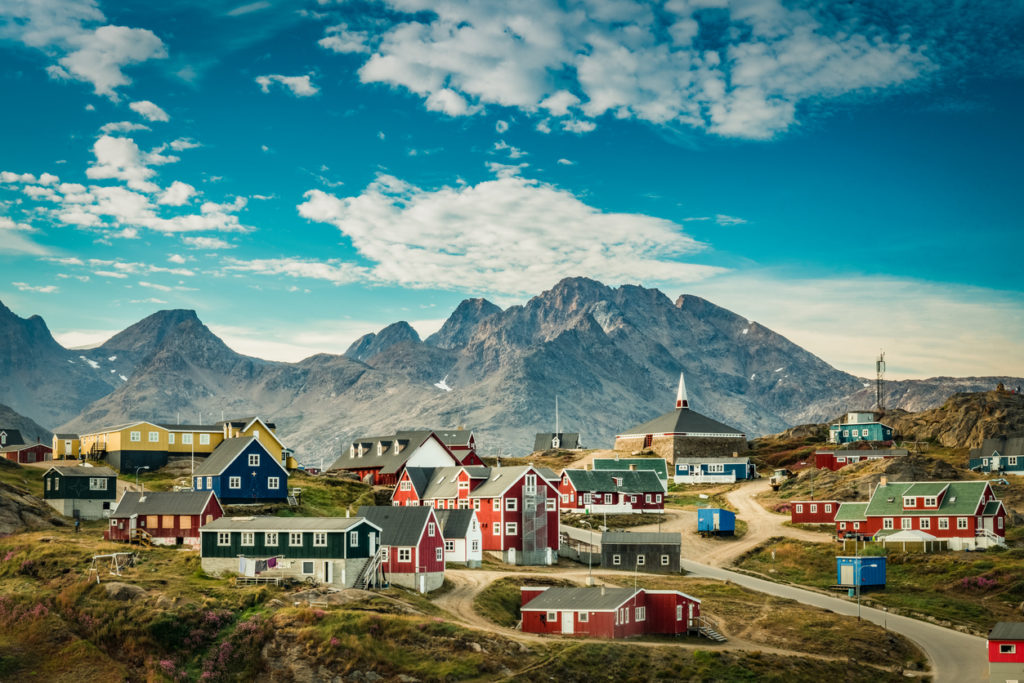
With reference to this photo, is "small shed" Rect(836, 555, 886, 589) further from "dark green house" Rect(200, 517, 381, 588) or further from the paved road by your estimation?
"dark green house" Rect(200, 517, 381, 588)

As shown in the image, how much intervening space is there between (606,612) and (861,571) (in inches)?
1122

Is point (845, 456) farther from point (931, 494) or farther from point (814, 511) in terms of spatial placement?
point (931, 494)

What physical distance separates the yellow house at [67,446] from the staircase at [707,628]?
6603 cm

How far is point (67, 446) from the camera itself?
111 meters

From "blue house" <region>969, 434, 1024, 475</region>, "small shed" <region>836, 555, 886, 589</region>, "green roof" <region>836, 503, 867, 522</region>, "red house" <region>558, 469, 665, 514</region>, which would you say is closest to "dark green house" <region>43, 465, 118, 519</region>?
"red house" <region>558, 469, 665, 514</region>

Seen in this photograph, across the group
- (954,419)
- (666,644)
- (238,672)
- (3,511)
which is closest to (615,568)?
(666,644)

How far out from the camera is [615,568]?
92.2 m

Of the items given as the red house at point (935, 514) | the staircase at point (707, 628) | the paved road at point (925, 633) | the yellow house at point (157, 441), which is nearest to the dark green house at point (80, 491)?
the yellow house at point (157, 441)

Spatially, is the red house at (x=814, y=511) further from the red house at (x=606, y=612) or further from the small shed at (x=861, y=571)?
the red house at (x=606, y=612)

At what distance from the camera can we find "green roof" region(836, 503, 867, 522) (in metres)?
A: 104

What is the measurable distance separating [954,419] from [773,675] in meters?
124

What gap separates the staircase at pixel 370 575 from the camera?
71625mm

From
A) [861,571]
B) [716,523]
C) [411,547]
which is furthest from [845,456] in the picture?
[411,547]

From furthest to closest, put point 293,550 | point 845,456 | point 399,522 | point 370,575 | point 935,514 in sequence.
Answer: point 845,456 → point 935,514 → point 399,522 → point 370,575 → point 293,550
